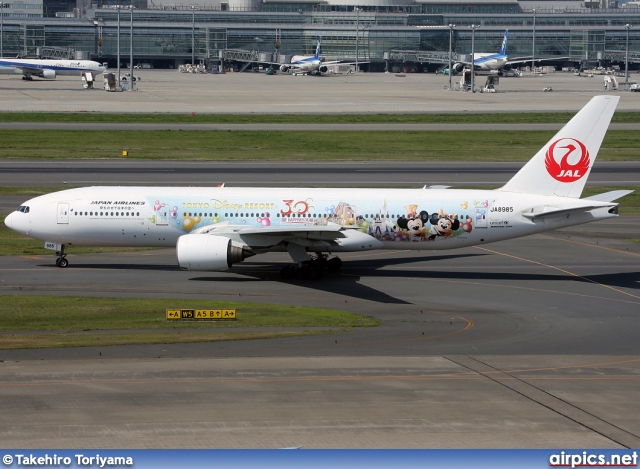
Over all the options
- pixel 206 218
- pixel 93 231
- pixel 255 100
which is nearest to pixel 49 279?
pixel 93 231

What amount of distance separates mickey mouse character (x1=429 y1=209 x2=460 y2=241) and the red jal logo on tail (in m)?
5.55

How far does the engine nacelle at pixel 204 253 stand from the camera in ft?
150

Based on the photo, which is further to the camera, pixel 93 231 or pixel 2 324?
pixel 93 231

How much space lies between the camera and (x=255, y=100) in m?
159

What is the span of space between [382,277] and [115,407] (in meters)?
23.7

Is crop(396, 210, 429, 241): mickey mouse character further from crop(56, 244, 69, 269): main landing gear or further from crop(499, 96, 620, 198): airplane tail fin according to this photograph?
crop(56, 244, 69, 269): main landing gear

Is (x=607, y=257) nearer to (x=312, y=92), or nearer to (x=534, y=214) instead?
(x=534, y=214)

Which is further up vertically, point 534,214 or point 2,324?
point 534,214

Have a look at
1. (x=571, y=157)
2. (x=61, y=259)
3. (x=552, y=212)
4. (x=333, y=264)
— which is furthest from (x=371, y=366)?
(x=61, y=259)

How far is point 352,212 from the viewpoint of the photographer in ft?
161

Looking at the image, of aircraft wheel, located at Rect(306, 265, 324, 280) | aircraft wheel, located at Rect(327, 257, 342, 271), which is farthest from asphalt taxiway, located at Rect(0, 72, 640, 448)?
aircraft wheel, located at Rect(327, 257, 342, 271)

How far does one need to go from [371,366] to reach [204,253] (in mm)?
14621

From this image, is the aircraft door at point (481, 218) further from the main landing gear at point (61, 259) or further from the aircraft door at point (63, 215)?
the main landing gear at point (61, 259)

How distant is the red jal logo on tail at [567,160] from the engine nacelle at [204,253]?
17.0 m
